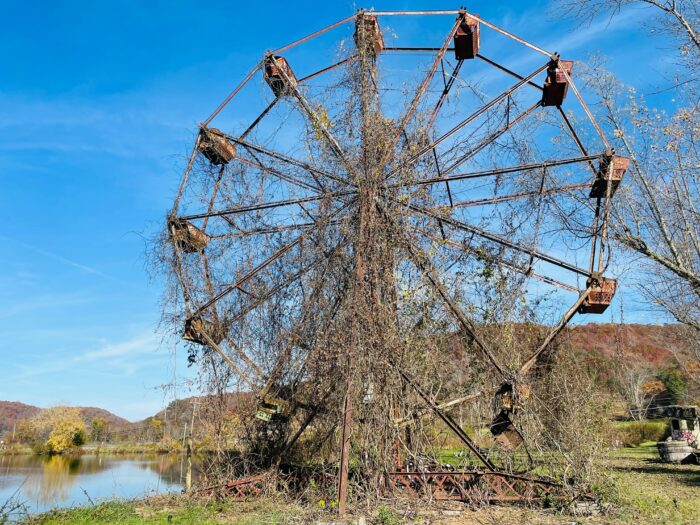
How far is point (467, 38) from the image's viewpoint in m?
10.9

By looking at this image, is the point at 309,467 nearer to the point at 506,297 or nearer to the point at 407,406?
the point at 407,406

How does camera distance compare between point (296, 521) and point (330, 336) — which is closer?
point (296, 521)

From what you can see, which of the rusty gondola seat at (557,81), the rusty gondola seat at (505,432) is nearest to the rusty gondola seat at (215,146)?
the rusty gondola seat at (557,81)

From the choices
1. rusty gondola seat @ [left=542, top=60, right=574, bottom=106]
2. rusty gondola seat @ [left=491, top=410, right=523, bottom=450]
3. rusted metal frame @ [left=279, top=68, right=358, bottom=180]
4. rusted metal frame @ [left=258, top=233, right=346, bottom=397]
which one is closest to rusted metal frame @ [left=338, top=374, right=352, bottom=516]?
rusted metal frame @ [left=258, top=233, right=346, bottom=397]

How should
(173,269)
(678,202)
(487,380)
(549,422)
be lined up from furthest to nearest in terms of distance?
(549,422) → (678,202) → (173,269) → (487,380)

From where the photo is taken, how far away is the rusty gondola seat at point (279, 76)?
1133 centimetres

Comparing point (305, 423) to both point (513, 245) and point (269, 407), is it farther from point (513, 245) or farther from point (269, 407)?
point (513, 245)

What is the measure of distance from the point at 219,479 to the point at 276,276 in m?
4.02

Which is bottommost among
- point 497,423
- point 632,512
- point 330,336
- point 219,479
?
point 632,512

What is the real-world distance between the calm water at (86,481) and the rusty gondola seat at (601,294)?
928 cm

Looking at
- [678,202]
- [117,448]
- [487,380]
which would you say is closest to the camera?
[487,380]

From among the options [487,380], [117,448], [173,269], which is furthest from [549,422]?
[117,448]

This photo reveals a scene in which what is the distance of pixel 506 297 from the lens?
10508 mm

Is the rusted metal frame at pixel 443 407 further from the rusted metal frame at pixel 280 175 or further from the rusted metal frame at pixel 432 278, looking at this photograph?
the rusted metal frame at pixel 280 175
